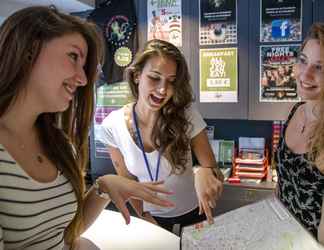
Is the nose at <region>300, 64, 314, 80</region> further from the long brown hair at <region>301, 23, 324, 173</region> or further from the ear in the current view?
the ear

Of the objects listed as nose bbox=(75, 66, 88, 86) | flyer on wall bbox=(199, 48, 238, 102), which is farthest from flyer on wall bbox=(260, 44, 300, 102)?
nose bbox=(75, 66, 88, 86)

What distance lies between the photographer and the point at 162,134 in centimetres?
176

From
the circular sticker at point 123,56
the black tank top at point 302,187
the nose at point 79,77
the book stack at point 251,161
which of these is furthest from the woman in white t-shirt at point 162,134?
the circular sticker at point 123,56

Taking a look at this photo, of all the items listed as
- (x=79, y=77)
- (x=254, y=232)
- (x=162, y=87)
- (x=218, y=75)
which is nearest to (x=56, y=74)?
(x=79, y=77)

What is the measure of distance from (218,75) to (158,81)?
127 cm

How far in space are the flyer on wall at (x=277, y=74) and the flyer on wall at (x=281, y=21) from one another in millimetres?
73

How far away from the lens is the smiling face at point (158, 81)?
5.55 feet

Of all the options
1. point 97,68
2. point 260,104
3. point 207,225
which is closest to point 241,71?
point 260,104

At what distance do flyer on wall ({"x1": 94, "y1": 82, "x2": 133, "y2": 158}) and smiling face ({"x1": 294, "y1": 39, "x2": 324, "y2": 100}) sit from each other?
6.42 feet

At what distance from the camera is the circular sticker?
311cm

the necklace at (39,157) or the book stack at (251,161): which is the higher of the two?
the necklace at (39,157)

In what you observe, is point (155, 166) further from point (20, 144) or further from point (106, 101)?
point (106, 101)

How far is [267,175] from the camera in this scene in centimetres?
291

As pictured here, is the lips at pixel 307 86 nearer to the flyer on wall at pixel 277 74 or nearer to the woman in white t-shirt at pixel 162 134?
the woman in white t-shirt at pixel 162 134
